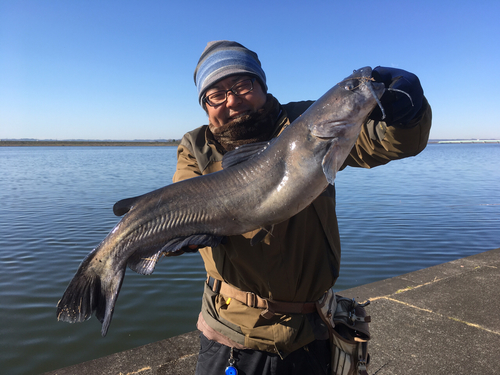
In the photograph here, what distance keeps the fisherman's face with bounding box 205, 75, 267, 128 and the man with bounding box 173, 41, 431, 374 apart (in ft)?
0.21

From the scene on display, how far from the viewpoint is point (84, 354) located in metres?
5.28

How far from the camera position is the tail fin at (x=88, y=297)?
2.19 metres

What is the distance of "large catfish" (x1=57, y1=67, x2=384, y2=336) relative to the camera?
2098 mm

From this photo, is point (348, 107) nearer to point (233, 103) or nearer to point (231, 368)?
point (233, 103)

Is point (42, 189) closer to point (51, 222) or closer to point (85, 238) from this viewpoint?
point (51, 222)

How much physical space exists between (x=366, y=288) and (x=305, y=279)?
12.1 ft

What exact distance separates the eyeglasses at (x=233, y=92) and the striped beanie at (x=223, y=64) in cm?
7

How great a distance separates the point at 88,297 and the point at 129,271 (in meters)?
6.18

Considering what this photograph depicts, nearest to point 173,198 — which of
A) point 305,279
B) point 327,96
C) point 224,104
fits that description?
point 224,104

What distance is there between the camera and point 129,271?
802 cm

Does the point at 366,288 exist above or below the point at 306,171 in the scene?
below

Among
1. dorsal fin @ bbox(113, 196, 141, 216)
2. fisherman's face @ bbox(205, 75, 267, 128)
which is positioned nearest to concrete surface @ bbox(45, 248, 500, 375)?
dorsal fin @ bbox(113, 196, 141, 216)

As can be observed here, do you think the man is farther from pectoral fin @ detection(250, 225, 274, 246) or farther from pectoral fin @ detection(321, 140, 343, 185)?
pectoral fin @ detection(321, 140, 343, 185)

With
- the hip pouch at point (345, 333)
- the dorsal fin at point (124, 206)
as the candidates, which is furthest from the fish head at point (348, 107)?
the dorsal fin at point (124, 206)
